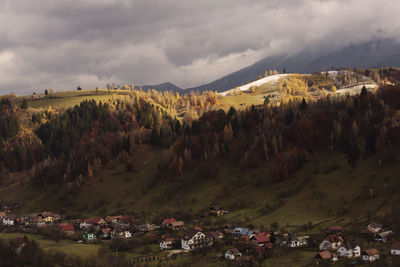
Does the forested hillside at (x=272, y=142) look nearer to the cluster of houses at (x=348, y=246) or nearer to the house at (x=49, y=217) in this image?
the house at (x=49, y=217)

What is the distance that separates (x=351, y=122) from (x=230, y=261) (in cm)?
9172

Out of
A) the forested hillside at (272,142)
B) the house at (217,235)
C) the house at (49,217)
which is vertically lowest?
the house at (49,217)

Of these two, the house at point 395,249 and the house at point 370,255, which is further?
the house at point 395,249

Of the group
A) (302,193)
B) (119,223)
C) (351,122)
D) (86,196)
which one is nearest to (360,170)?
(302,193)

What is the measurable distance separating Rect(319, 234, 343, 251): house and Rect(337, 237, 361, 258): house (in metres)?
1.41

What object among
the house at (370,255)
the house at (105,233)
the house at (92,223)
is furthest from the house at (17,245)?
the house at (370,255)

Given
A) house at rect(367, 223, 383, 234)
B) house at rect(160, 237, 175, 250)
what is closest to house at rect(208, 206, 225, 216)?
house at rect(160, 237, 175, 250)

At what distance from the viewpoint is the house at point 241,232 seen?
95.9 metres

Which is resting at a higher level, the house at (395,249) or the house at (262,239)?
the house at (395,249)

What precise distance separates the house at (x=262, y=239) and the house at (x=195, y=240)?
993 centimetres

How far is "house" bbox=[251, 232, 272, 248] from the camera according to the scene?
86.7 metres

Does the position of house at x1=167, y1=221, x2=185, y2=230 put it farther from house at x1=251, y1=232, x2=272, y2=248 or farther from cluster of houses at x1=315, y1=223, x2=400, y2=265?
cluster of houses at x1=315, y1=223, x2=400, y2=265

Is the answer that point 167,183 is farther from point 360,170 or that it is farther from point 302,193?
point 360,170

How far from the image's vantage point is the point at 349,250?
76.4 metres
